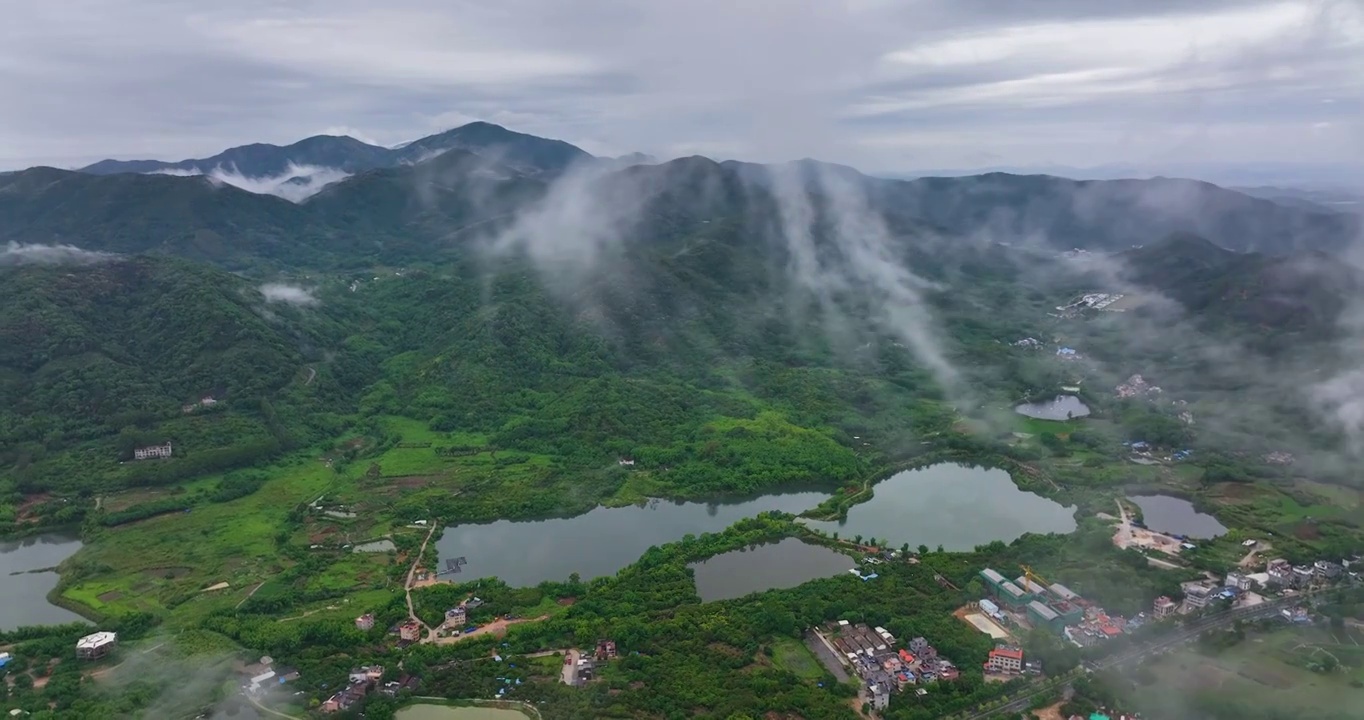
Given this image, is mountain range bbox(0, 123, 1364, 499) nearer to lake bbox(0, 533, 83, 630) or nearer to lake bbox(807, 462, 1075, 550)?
lake bbox(807, 462, 1075, 550)

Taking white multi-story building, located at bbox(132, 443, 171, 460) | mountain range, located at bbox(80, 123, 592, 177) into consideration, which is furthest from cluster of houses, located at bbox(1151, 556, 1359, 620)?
mountain range, located at bbox(80, 123, 592, 177)

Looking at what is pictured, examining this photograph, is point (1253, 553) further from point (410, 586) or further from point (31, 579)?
point (31, 579)

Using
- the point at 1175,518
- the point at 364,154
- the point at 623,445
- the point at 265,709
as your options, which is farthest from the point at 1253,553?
the point at 364,154

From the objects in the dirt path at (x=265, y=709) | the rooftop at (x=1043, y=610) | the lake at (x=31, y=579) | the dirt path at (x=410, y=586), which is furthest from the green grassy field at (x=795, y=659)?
the lake at (x=31, y=579)

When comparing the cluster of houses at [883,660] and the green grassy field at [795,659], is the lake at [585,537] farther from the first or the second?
the cluster of houses at [883,660]

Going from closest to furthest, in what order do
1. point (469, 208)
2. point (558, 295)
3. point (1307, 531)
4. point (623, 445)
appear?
point (1307, 531) → point (623, 445) → point (558, 295) → point (469, 208)

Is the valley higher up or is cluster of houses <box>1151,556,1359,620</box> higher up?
the valley

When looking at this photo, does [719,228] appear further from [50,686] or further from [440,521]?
[50,686]

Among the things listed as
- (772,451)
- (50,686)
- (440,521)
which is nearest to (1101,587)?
(772,451)
